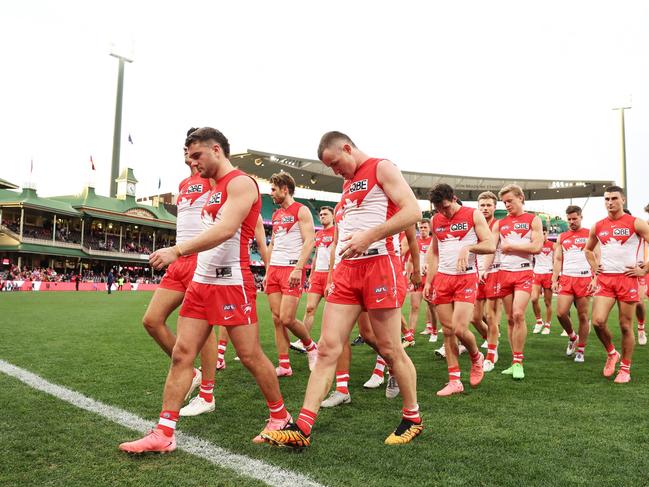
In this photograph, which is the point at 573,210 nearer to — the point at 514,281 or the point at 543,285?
the point at 514,281

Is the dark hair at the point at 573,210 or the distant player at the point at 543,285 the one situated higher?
the dark hair at the point at 573,210

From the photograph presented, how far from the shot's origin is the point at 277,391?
380 cm

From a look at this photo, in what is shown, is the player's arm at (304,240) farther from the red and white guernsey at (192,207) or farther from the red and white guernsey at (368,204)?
the red and white guernsey at (368,204)

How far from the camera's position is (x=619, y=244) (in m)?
6.56

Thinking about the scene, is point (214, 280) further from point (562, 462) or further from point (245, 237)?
point (562, 462)

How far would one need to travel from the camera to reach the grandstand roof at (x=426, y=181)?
5300cm

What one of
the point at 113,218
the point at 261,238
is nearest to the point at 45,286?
the point at 113,218

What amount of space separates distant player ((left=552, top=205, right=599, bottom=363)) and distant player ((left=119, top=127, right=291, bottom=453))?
6.00 metres

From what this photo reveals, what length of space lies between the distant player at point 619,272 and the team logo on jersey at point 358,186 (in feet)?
13.5

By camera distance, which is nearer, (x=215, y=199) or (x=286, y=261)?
(x=215, y=199)

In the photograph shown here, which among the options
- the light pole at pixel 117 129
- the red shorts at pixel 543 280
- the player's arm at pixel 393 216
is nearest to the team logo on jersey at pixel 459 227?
the player's arm at pixel 393 216

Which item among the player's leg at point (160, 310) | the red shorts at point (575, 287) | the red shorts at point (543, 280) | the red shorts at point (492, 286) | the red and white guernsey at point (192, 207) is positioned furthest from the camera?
the red shorts at point (543, 280)

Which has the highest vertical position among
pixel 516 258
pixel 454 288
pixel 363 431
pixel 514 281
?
pixel 516 258

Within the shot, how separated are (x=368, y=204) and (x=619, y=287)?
14.4ft
